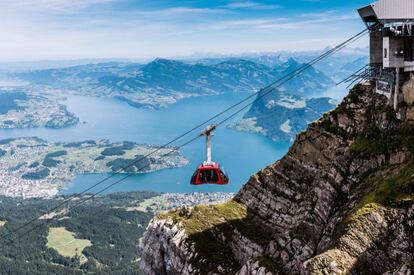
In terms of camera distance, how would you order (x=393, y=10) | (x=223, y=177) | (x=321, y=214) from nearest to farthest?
(x=321, y=214) → (x=393, y=10) → (x=223, y=177)

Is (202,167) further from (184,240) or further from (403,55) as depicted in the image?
(403,55)

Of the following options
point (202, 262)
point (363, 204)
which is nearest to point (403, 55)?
point (363, 204)

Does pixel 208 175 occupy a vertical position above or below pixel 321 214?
above

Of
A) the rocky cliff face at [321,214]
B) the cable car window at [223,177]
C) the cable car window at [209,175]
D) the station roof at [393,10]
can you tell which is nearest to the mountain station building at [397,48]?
the station roof at [393,10]

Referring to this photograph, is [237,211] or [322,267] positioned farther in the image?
[237,211]

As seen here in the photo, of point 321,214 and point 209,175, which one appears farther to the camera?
point 209,175

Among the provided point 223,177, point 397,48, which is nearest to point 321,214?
point 223,177

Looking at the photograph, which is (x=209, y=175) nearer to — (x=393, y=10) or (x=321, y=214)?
(x=321, y=214)

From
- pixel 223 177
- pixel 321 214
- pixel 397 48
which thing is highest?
pixel 397 48
